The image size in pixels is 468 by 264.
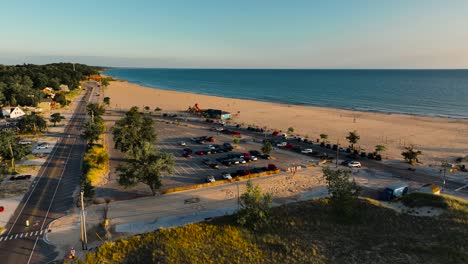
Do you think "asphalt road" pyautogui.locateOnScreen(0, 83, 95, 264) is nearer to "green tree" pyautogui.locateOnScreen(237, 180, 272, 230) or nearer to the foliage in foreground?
the foliage in foreground

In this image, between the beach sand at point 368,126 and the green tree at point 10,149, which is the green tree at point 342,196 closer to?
the beach sand at point 368,126

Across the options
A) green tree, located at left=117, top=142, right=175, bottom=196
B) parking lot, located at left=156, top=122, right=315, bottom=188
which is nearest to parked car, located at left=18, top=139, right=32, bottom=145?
parking lot, located at left=156, top=122, right=315, bottom=188

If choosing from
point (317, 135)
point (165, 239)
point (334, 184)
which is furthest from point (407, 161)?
point (165, 239)

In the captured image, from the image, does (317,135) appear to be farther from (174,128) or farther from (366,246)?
(366,246)

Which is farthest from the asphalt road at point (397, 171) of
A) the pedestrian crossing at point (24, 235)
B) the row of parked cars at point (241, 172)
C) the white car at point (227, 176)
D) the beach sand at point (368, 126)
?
the pedestrian crossing at point (24, 235)

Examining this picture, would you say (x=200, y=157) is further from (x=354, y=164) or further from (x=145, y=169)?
(x=354, y=164)

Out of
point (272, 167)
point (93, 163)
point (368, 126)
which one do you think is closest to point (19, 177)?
point (93, 163)
